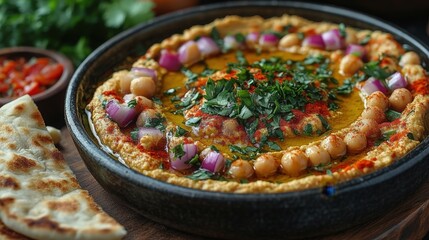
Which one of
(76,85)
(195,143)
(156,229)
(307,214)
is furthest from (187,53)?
(307,214)

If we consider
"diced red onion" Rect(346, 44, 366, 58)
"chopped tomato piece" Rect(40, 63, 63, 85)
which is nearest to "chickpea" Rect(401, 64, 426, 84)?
"diced red onion" Rect(346, 44, 366, 58)

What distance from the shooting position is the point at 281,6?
759cm

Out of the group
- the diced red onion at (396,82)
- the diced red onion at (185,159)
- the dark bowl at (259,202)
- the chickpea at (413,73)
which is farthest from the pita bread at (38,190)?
the chickpea at (413,73)

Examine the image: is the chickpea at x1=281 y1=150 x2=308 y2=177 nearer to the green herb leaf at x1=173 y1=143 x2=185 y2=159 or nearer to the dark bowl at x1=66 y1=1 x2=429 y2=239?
the dark bowl at x1=66 y1=1 x2=429 y2=239

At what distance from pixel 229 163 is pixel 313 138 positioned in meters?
0.83

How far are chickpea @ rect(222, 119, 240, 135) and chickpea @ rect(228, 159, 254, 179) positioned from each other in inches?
16.7

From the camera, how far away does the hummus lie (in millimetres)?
5023

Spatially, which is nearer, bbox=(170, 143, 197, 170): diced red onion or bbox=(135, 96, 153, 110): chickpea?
bbox=(170, 143, 197, 170): diced red onion

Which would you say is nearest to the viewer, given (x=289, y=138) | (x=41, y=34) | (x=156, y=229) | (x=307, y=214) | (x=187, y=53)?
(x=307, y=214)

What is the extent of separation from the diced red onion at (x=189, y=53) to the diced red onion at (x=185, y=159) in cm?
181

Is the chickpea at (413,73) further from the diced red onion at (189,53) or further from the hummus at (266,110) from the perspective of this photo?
the diced red onion at (189,53)

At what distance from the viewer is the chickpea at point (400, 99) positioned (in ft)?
18.8

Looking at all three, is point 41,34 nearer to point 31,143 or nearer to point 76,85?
point 76,85

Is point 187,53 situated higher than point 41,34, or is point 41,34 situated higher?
point 187,53
